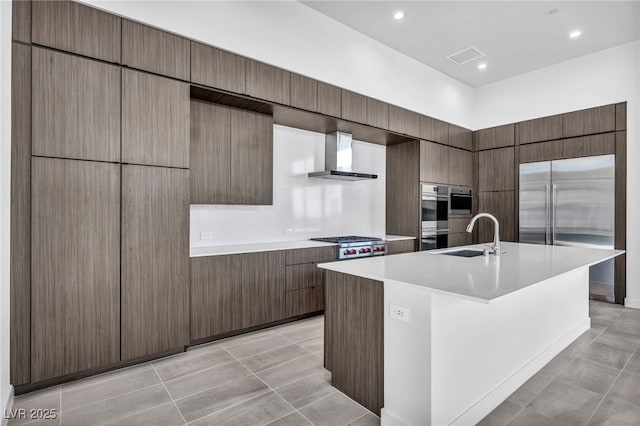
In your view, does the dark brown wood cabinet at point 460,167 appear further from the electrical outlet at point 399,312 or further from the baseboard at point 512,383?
the electrical outlet at point 399,312

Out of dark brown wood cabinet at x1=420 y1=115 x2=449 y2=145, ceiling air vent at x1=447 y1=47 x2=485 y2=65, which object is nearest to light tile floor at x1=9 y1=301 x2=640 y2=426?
dark brown wood cabinet at x1=420 y1=115 x2=449 y2=145

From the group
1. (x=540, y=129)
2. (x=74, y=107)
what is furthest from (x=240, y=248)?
(x=540, y=129)

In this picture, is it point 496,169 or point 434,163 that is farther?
point 496,169

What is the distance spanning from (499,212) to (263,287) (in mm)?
4176

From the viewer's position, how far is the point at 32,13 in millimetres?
2189

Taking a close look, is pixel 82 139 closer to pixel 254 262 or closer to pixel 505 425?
pixel 254 262

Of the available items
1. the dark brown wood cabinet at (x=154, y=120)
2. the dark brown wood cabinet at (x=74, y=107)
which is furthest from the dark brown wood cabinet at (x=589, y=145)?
the dark brown wood cabinet at (x=74, y=107)

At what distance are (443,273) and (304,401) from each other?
1.17m

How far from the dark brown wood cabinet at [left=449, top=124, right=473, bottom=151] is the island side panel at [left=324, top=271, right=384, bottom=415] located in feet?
13.6

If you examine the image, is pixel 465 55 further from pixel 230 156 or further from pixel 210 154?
pixel 210 154

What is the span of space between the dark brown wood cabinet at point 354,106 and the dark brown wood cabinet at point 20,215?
284 cm

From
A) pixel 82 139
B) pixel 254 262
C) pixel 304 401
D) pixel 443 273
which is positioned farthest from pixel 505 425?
pixel 82 139

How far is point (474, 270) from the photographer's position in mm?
2016

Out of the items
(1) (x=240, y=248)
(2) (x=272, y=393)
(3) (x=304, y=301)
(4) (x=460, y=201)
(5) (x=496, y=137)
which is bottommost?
(2) (x=272, y=393)
